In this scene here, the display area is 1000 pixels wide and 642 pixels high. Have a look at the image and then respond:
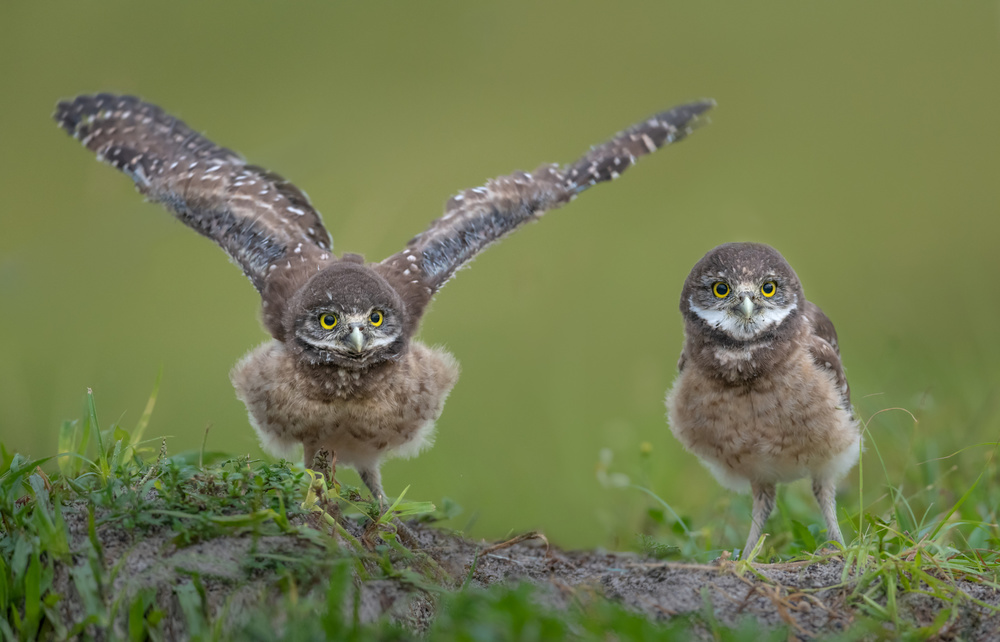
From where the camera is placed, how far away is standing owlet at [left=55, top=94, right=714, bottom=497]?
4516mm

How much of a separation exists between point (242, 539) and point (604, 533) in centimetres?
327

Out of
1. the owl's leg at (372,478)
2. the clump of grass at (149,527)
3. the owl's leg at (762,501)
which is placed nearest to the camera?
the clump of grass at (149,527)

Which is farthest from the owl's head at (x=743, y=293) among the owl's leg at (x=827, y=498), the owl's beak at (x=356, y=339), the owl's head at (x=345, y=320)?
the owl's beak at (x=356, y=339)

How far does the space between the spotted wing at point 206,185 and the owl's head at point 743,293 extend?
225 cm

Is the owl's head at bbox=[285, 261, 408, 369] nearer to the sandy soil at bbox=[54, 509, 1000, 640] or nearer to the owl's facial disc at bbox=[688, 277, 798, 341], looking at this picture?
the sandy soil at bbox=[54, 509, 1000, 640]

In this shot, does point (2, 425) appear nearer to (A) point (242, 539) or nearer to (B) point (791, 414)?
(A) point (242, 539)

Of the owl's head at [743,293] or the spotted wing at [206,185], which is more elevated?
the spotted wing at [206,185]

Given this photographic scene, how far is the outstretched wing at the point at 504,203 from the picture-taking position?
5.34 m

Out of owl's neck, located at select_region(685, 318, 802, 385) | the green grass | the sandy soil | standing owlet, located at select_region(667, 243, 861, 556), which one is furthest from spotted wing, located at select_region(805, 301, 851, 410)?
the sandy soil

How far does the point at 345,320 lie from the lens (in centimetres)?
444

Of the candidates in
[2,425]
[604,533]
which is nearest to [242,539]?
[2,425]

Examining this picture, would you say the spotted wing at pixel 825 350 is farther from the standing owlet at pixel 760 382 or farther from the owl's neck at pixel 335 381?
the owl's neck at pixel 335 381

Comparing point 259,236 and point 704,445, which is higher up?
point 259,236

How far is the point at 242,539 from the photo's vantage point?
120 inches
